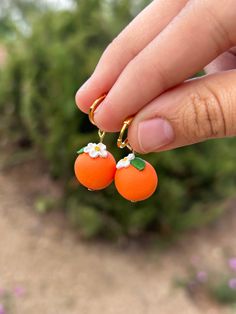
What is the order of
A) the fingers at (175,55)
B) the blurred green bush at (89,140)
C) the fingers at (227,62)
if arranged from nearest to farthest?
1. the fingers at (175,55)
2. the fingers at (227,62)
3. the blurred green bush at (89,140)

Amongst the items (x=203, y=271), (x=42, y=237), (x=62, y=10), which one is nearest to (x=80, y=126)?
(x=42, y=237)

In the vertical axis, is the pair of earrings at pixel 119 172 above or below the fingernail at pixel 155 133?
below

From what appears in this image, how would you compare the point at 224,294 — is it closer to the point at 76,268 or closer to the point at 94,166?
the point at 76,268

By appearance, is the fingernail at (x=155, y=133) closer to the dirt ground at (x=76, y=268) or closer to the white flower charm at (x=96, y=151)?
the white flower charm at (x=96, y=151)

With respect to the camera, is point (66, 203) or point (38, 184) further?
point (38, 184)

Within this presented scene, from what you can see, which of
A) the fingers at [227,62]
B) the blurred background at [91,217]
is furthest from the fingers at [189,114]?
the blurred background at [91,217]

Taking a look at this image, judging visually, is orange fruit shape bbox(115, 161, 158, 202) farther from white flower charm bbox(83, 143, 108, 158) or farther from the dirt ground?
the dirt ground

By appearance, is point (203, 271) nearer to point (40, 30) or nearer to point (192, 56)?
point (40, 30)

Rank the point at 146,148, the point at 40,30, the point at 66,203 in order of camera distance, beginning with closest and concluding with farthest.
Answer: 1. the point at 146,148
2. the point at 66,203
3. the point at 40,30
